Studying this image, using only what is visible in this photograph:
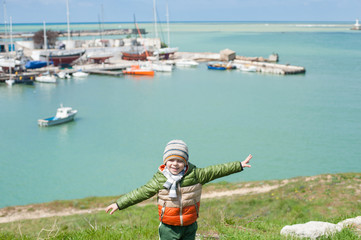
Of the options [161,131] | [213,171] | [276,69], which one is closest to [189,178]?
[213,171]

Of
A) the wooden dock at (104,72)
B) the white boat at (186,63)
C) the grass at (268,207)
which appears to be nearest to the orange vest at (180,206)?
the grass at (268,207)

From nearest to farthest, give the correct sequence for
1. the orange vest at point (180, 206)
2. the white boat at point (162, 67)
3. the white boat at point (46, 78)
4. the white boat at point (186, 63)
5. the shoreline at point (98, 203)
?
the orange vest at point (180, 206) → the shoreline at point (98, 203) → the white boat at point (46, 78) → the white boat at point (162, 67) → the white boat at point (186, 63)

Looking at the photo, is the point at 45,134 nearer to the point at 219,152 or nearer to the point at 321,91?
the point at 219,152

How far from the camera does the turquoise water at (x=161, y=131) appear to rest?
20.2 meters

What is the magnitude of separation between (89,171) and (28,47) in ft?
198

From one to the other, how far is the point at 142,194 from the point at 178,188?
479mm

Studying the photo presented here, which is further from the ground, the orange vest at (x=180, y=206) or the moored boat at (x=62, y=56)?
the moored boat at (x=62, y=56)

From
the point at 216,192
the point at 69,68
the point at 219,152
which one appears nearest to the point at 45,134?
the point at 219,152

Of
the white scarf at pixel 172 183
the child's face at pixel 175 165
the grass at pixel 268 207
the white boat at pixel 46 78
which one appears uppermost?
the white boat at pixel 46 78

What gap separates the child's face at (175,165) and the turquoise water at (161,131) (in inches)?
583

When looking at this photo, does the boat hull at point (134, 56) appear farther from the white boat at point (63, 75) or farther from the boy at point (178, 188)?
the boy at point (178, 188)

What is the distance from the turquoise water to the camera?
2017 cm

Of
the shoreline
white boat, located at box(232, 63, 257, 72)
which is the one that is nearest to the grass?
the shoreline

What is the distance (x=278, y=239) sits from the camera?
5.07 meters
